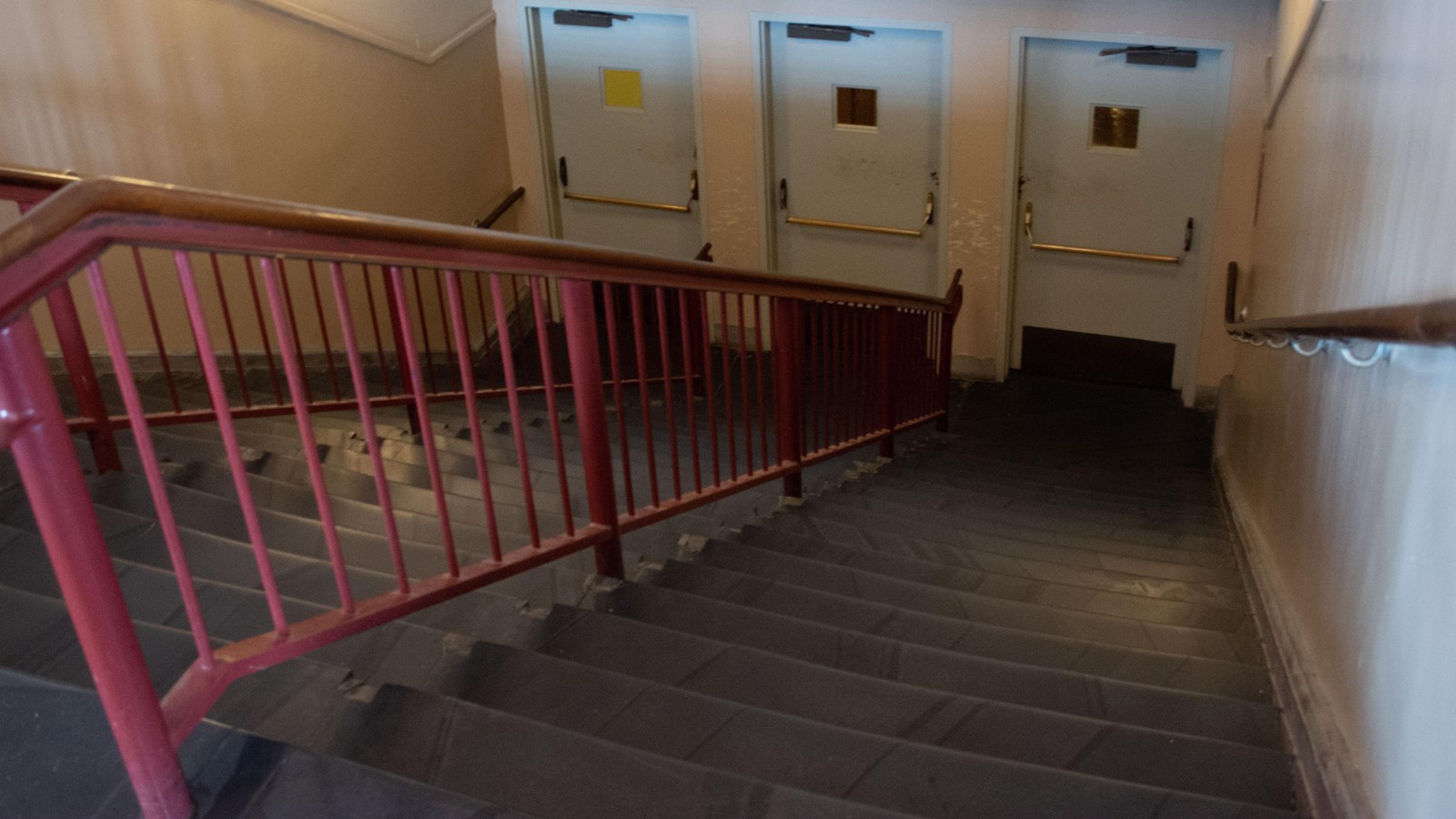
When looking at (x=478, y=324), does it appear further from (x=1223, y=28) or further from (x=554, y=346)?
(x=1223, y=28)

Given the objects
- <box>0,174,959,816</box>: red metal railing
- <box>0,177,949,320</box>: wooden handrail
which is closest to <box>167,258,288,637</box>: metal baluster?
<box>0,174,959,816</box>: red metal railing

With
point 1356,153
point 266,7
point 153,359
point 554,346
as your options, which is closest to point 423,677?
point 1356,153

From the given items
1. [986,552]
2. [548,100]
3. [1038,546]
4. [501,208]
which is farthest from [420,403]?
[548,100]

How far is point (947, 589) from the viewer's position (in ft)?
9.20

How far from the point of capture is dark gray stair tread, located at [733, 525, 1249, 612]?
296cm

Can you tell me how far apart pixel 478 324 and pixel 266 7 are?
2186 millimetres

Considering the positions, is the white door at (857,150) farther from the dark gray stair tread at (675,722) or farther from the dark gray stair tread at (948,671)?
the dark gray stair tread at (675,722)

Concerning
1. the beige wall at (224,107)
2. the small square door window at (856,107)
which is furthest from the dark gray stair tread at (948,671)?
the small square door window at (856,107)

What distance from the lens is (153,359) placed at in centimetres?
445

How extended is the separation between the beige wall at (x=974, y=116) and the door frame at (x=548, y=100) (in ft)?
0.10

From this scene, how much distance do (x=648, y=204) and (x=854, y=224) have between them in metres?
1.34

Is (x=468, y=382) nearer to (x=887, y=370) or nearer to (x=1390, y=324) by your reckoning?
(x=1390, y=324)

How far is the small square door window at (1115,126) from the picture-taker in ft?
18.6

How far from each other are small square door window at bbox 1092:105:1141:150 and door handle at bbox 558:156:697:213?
231 cm
